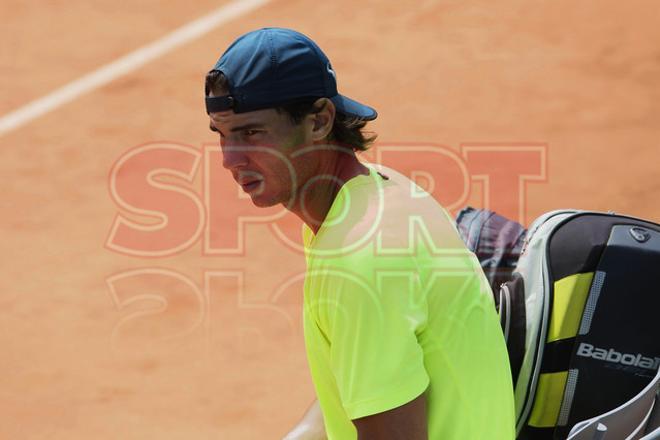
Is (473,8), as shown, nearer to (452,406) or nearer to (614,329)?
(614,329)

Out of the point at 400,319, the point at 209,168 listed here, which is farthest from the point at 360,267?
the point at 209,168

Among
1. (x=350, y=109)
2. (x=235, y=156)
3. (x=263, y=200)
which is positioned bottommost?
(x=263, y=200)

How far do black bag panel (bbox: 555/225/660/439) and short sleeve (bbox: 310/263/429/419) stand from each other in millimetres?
1059

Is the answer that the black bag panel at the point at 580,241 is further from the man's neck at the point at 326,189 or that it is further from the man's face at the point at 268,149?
the man's face at the point at 268,149

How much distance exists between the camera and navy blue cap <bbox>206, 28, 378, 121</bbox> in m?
2.89

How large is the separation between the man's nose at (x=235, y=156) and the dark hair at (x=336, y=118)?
14 centimetres

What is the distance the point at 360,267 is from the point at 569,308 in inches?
46.9

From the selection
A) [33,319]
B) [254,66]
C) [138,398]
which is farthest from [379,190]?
[33,319]

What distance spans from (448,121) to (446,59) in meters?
0.77

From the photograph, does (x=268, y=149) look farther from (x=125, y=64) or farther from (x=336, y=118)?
(x=125, y=64)

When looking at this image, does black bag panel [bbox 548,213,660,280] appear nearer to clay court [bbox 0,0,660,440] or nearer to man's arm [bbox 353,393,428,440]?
man's arm [bbox 353,393,428,440]

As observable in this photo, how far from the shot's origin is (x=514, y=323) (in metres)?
3.66

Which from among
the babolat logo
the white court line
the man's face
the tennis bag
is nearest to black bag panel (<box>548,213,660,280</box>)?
the tennis bag

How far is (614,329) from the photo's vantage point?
3.60 meters
